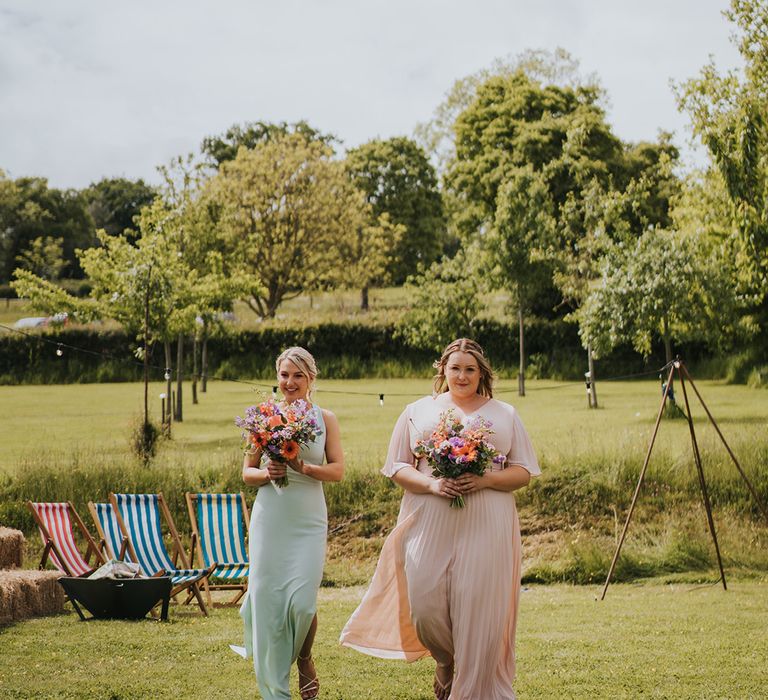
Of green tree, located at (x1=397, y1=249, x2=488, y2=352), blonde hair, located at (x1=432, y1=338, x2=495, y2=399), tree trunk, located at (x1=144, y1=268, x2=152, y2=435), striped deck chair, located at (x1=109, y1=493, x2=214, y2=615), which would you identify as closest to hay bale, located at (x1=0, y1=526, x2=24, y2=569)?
striped deck chair, located at (x1=109, y1=493, x2=214, y2=615)

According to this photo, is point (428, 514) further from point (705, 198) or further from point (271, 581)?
point (705, 198)

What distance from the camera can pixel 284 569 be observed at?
560cm

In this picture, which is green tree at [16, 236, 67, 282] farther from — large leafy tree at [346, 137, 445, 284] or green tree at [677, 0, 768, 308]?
green tree at [677, 0, 768, 308]

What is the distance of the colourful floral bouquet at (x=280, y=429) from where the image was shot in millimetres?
5539

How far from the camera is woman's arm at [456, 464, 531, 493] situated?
17.3 feet

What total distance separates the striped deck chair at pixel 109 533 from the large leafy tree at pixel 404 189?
46.0m

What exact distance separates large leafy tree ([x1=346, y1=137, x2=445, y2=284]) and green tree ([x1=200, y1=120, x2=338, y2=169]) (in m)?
4.14

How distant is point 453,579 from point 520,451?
0.75 m

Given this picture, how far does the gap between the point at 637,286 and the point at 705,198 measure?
3760mm

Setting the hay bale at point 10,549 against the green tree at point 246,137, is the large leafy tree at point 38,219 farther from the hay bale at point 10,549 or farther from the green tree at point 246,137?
the hay bale at point 10,549

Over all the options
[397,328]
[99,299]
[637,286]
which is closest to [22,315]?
[397,328]

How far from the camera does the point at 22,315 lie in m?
47.8

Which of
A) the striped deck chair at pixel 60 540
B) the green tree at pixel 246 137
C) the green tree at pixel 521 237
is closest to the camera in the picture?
the striped deck chair at pixel 60 540

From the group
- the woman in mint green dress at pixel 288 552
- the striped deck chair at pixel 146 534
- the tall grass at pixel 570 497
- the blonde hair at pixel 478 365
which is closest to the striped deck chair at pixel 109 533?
the striped deck chair at pixel 146 534
